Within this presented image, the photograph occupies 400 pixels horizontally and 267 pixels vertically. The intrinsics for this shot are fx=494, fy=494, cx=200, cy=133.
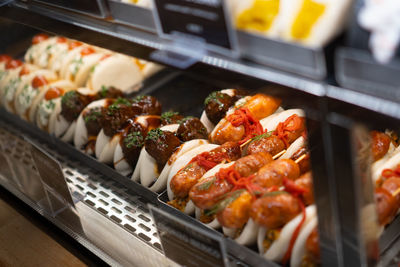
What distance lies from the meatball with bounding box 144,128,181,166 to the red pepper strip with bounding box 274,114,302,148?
426mm

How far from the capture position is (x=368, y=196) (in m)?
1.15

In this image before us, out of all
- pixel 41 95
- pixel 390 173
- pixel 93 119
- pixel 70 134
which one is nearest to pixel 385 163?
pixel 390 173

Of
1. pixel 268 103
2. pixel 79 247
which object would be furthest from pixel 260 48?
pixel 79 247

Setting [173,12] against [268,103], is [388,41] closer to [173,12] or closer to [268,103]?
[173,12]

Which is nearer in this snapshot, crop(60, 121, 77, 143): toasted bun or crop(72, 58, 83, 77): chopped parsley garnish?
crop(60, 121, 77, 143): toasted bun

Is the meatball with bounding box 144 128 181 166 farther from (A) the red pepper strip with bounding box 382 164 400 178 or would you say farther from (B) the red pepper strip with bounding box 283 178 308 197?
(A) the red pepper strip with bounding box 382 164 400 178

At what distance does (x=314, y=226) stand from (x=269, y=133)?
22.8 inches

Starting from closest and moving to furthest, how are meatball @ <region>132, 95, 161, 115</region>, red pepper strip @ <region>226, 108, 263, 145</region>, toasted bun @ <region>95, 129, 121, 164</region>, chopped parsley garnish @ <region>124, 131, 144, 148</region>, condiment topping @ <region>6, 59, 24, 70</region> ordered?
red pepper strip @ <region>226, 108, 263, 145</region> < chopped parsley garnish @ <region>124, 131, 144, 148</region> < toasted bun @ <region>95, 129, 121, 164</region> < meatball @ <region>132, 95, 161, 115</region> < condiment topping @ <region>6, 59, 24, 70</region>

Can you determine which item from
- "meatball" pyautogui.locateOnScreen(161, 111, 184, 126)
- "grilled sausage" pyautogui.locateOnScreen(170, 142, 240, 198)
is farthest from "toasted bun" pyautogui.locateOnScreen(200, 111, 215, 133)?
"grilled sausage" pyautogui.locateOnScreen(170, 142, 240, 198)

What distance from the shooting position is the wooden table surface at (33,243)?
2.09 meters

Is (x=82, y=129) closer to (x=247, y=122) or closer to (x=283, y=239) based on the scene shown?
(x=247, y=122)

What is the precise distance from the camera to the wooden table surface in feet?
6.87

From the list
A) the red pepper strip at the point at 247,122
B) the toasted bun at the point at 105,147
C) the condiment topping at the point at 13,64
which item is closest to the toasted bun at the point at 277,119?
the red pepper strip at the point at 247,122

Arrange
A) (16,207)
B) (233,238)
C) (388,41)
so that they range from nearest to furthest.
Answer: (388,41), (233,238), (16,207)
